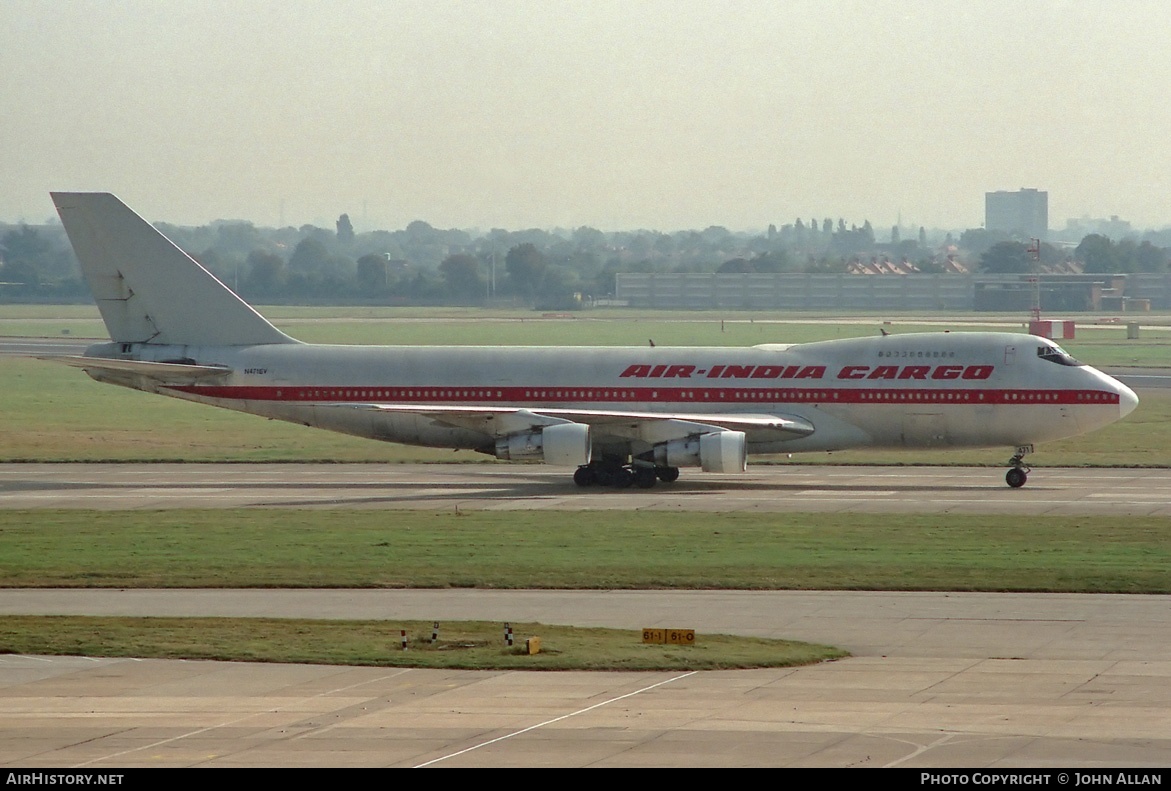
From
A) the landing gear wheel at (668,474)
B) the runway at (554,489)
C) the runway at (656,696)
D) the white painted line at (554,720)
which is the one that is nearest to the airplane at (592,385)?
the landing gear wheel at (668,474)

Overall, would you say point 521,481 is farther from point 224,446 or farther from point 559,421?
point 224,446

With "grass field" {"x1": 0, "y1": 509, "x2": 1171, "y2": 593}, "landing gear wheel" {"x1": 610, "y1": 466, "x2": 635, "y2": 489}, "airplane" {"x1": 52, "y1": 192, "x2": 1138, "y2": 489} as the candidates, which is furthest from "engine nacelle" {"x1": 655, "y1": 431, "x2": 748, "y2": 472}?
"grass field" {"x1": 0, "y1": 509, "x2": 1171, "y2": 593}

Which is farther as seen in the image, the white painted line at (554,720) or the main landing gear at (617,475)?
the main landing gear at (617,475)

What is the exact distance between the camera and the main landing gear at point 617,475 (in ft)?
153

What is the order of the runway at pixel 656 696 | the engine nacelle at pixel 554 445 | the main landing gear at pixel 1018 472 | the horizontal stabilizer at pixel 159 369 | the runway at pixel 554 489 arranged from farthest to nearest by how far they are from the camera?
1. the horizontal stabilizer at pixel 159 369
2. the main landing gear at pixel 1018 472
3. the engine nacelle at pixel 554 445
4. the runway at pixel 554 489
5. the runway at pixel 656 696

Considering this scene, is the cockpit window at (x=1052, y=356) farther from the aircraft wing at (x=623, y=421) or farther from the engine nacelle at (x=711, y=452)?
the engine nacelle at (x=711, y=452)

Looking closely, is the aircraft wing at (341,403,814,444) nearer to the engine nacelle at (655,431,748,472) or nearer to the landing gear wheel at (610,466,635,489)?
the engine nacelle at (655,431,748,472)

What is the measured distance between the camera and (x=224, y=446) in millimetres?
59000

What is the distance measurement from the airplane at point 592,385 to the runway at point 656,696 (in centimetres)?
1773

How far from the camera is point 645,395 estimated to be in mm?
47531

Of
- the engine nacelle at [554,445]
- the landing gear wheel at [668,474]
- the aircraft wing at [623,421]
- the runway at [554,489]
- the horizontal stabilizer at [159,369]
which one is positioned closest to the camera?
the runway at [554,489]

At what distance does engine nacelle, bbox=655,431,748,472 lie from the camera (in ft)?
146

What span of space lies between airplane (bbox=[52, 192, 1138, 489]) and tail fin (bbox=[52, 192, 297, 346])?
0.14ft
